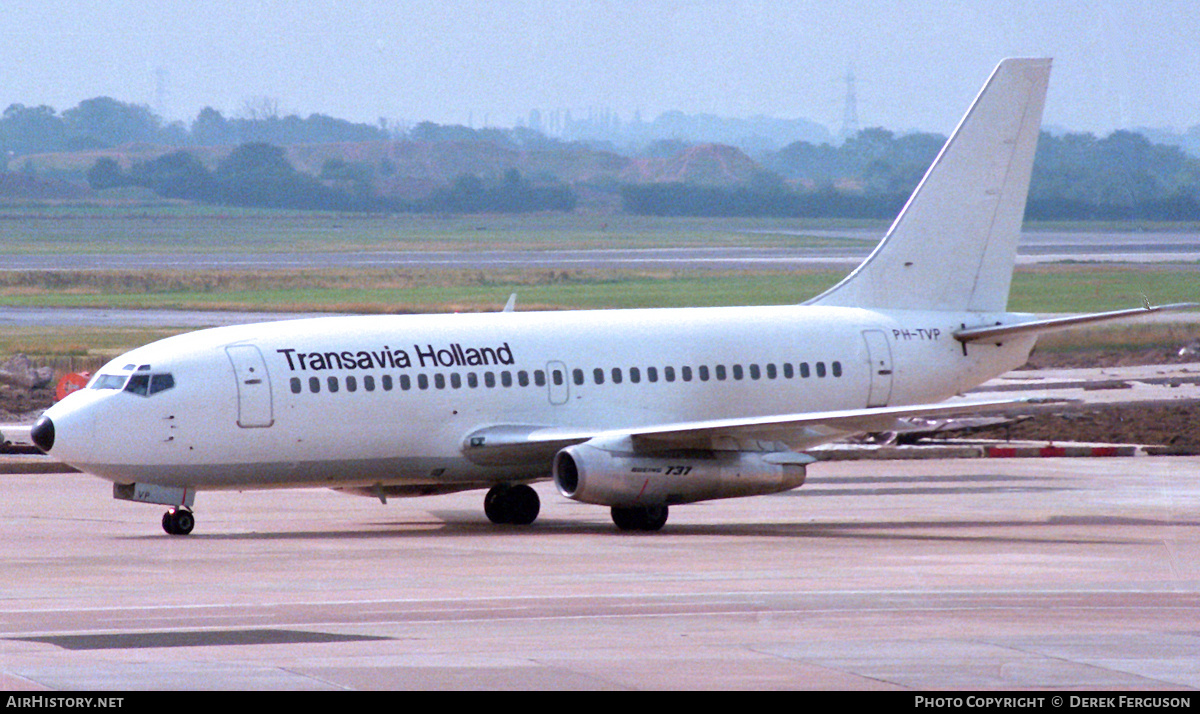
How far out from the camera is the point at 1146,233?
104m

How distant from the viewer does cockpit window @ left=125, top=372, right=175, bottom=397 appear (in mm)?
28500

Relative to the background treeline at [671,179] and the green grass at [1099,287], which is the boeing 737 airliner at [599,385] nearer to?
the green grass at [1099,287]

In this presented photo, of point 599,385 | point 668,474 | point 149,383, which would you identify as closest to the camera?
point 149,383

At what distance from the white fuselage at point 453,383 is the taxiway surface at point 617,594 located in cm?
120

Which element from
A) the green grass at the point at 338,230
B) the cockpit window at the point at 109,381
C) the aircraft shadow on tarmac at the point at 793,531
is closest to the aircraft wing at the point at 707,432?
the aircraft shadow on tarmac at the point at 793,531

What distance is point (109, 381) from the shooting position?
28922 mm

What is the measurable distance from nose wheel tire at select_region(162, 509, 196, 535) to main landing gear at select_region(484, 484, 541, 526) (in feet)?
16.7

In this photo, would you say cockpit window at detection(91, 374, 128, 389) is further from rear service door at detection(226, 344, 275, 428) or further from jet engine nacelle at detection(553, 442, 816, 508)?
jet engine nacelle at detection(553, 442, 816, 508)

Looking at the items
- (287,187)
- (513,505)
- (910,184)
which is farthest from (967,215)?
(287,187)

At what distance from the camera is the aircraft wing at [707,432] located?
1139 inches

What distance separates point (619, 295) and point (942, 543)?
45345mm

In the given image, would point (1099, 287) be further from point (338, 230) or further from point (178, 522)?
point (338, 230)

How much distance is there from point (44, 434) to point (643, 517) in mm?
8910

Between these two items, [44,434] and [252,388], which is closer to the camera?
[44,434]
